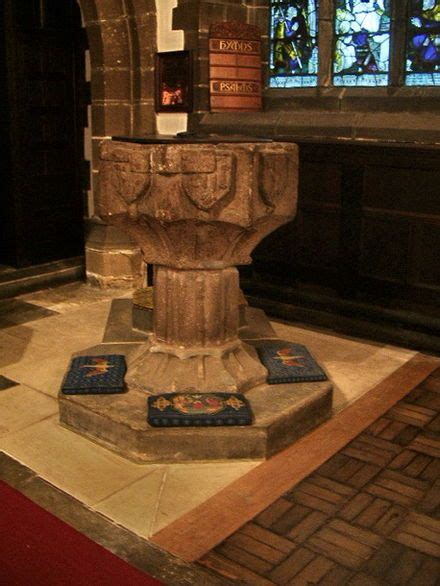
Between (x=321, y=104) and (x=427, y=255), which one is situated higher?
(x=321, y=104)

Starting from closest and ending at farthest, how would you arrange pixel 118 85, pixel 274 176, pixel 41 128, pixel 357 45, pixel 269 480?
1. pixel 269 480
2. pixel 274 176
3. pixel 357 45
4. pixel 118 85
5. pixel 41 128

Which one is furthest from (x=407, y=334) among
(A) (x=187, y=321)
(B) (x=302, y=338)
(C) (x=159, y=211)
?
(C) (x=159, y=211)

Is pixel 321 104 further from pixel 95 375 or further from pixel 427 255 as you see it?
pixel 95 375

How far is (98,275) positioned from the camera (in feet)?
19.4

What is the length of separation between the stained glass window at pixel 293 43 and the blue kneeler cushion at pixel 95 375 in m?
2.85

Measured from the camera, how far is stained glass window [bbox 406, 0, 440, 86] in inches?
180

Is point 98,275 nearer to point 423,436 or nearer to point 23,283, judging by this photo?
point 23,283

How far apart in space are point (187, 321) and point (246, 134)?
2297 millimetres

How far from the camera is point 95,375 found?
3.37 meters

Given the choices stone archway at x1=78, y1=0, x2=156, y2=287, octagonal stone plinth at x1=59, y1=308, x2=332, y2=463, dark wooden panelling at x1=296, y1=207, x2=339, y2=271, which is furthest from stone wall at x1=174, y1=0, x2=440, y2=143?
octagonal stone plinth at x1=59, y1=308, x2=332, y2=463

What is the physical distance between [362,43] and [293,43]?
0.61 m

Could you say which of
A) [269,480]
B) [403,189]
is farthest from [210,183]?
[403,189]

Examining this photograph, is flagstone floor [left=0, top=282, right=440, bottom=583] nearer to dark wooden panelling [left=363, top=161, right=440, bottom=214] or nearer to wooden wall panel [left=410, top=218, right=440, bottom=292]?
wooden wall panel [left=410, top=218, right=440, bottom=292]

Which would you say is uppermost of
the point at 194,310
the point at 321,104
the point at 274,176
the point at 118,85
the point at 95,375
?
the point at 118,85
